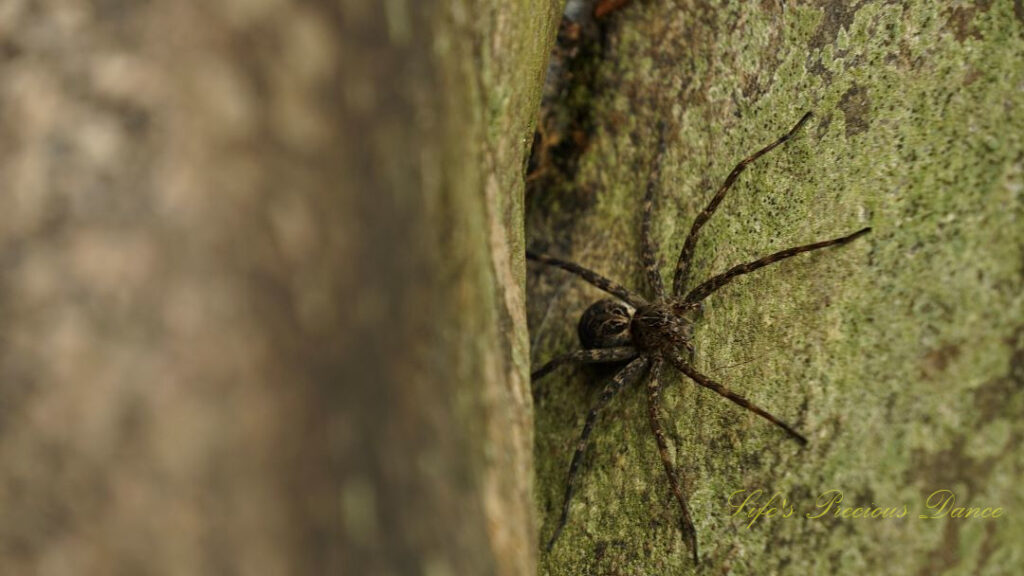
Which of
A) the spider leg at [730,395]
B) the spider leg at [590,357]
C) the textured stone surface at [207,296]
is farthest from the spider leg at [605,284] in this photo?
the textured stone surface at [207,296]

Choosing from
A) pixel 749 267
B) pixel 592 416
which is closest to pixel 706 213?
pixel 749 267

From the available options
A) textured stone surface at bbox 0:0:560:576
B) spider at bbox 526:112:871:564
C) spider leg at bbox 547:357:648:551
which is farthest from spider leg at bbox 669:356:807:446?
textured stone surface at bbox 0:0:560:576

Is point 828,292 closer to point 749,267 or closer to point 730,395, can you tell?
point 749,267

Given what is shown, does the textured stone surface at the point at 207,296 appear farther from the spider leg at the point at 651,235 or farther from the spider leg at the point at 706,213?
the spider leg at the point at 651,235

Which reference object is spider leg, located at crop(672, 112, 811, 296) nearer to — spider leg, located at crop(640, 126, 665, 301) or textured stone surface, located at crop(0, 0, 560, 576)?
spider leg, located at crop(640, 126, 665, 301)

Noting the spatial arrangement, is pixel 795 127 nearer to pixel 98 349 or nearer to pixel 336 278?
pixel 336 278
